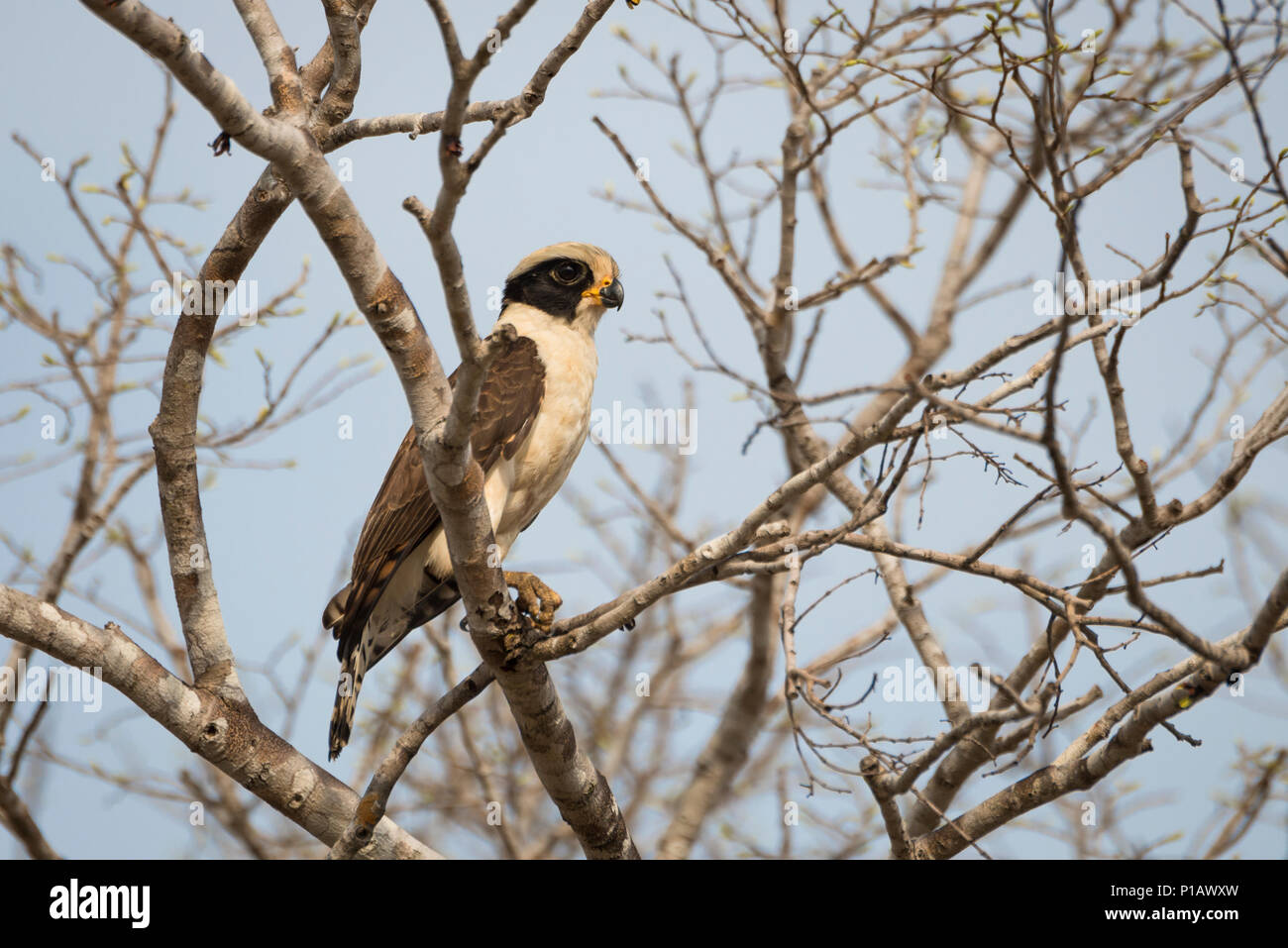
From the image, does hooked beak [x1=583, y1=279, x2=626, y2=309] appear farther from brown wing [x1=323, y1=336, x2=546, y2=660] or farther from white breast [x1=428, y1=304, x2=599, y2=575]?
brown wing [x1=323, y1=336, x2=546, y2=660]

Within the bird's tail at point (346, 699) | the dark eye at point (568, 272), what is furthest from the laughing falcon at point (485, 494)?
the dark eye at point (568, 272)

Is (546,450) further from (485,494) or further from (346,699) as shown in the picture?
(346,699)

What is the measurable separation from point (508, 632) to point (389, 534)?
1.16 metres

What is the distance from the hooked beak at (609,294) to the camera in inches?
213

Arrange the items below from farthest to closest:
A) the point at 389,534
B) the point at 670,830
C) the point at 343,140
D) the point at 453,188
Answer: the point at 670,830
the point at 389,534
the point at 343,140
the point at 453,188

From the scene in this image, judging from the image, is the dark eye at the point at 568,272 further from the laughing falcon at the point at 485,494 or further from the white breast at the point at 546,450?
the white breast at the point at 546,450

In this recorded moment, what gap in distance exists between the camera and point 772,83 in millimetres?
6109

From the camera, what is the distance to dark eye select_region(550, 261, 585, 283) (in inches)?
214

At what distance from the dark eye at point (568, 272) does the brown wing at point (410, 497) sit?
70 centimetres

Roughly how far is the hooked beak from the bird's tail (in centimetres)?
190

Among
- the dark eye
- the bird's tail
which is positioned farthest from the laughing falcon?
the dark eye

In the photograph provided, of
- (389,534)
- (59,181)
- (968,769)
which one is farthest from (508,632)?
(59,181)

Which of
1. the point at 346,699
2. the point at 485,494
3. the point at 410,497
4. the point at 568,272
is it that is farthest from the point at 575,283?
the point at 346,699
